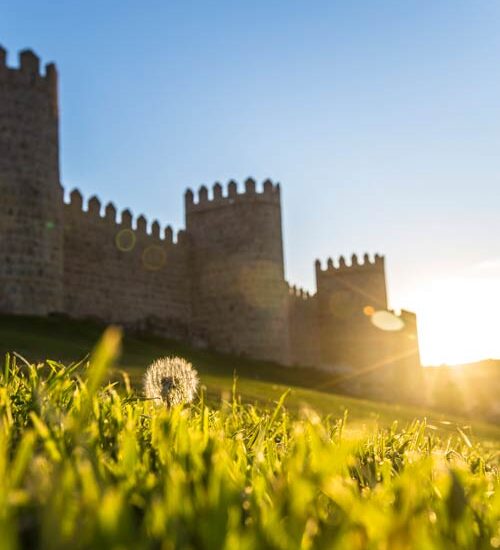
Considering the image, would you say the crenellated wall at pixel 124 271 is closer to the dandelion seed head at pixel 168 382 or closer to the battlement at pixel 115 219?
the battlement at pixel 115 219

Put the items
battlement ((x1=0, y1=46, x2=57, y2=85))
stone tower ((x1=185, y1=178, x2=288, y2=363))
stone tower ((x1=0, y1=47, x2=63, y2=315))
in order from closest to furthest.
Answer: stone tower ((x1=0, y1=47, x2=63, y2=315))
battlement ((x1=0, y1=46, x2=57, y2=85))
stone tower ((x1=185, y1=178, x2=288, y2=363))

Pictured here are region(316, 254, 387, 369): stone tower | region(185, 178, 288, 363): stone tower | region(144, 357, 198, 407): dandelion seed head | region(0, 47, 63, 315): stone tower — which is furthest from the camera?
region(316, 254, 387, 369): stone tower

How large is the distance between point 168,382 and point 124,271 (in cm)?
2264

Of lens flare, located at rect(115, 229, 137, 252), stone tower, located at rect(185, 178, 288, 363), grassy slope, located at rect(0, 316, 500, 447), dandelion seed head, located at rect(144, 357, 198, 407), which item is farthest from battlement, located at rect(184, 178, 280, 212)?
dandelion seed head, located at rect(144, 357, 198, 407)

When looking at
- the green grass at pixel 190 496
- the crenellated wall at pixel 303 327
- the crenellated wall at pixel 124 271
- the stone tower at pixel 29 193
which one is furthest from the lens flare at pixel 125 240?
the green grass at pixel 190 496

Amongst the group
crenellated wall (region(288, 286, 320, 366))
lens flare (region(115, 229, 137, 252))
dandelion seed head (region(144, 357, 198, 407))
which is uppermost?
lens flare (region(115, 229, 137, 252))

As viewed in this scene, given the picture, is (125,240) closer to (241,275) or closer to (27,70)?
(241,275)

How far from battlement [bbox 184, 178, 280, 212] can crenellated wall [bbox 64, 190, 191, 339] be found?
63.9 inches

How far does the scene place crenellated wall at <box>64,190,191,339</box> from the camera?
22734 mm

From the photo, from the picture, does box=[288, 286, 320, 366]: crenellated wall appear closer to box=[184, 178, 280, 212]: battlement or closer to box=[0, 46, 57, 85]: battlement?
box=[184, 178, 280, 212]: battlement

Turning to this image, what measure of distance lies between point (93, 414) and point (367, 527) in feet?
2.86

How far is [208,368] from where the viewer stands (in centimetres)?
1706

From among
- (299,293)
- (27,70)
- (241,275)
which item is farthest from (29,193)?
(299,293)

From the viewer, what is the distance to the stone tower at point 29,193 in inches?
699
